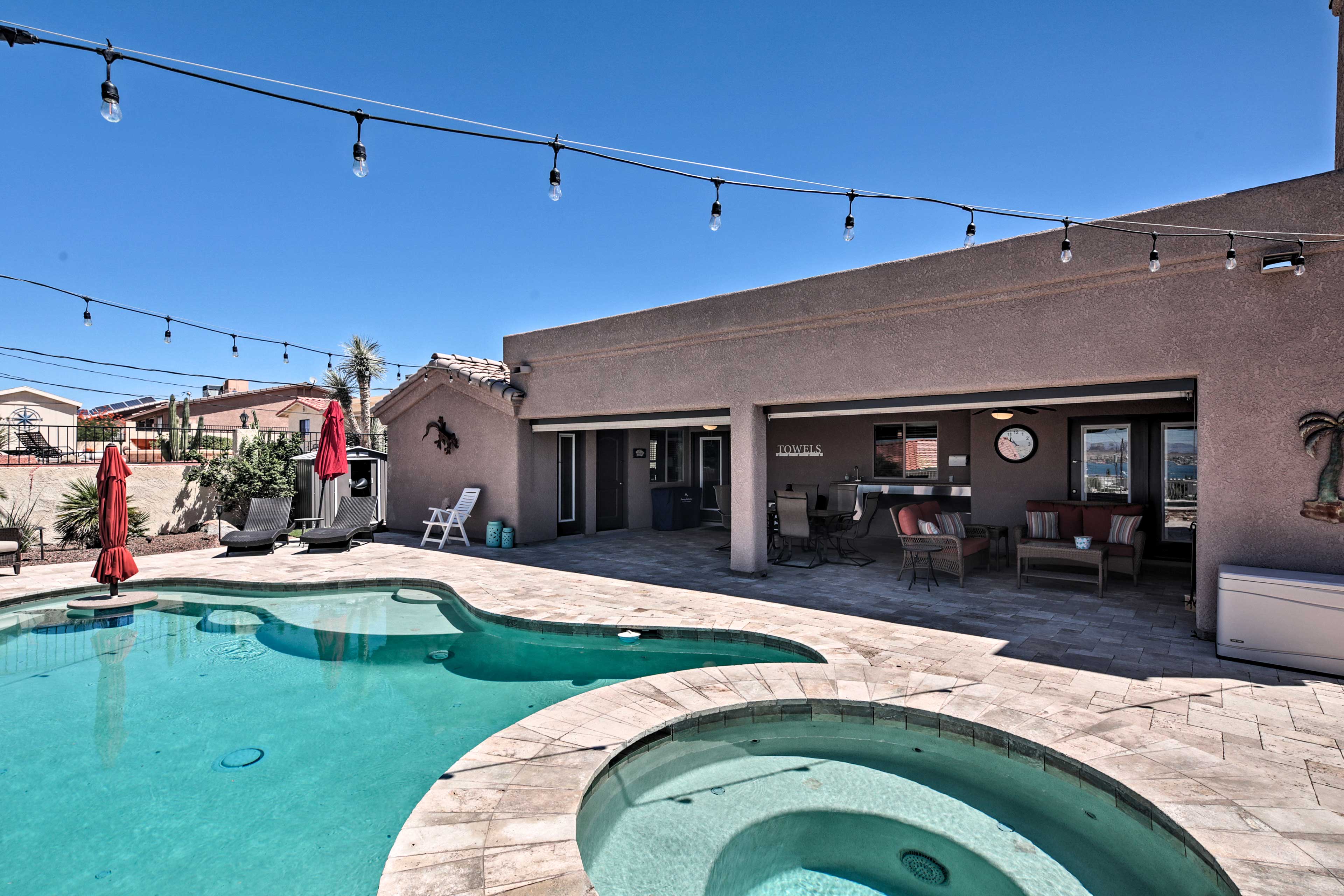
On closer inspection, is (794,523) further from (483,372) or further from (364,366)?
(364,366)

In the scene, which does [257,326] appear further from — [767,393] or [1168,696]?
[1168,696]

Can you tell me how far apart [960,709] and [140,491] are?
1504 centimetres

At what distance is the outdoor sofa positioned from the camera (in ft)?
26.1

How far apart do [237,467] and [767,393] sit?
11.5 meters

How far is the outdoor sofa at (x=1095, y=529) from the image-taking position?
26.1 feet

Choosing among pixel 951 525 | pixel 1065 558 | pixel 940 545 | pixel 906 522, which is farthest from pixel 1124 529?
pixel 906 522

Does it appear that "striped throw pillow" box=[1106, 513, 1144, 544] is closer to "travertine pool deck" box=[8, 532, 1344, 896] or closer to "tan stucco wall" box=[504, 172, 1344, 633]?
"travertine pool deck" box=[8, 532, 1344, 896]

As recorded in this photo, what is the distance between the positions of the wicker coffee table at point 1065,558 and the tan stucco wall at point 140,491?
1400 centimetres

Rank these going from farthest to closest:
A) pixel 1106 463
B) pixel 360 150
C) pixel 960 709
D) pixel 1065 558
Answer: pixel 1106 463 < pixel 1065 558 < pixel 960 709 < pixel 360 150

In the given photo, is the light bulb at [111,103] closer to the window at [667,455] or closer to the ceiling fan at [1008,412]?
the ceiling fan at [1008,412]

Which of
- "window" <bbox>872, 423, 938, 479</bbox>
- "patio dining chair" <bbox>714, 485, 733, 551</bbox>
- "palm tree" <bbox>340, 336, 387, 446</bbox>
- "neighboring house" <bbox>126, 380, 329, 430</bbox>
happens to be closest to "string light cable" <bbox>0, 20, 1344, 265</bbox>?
"window" <bbox>872, 423, 938, 479</bbox>

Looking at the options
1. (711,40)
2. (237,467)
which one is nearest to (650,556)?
(711,40)

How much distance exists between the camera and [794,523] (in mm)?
9305

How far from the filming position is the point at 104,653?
6.30 metres
